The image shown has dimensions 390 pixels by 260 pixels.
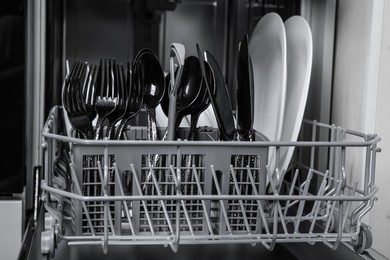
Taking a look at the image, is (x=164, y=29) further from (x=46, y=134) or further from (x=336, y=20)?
(x=46, y=134)

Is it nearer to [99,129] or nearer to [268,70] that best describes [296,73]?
[268,70]

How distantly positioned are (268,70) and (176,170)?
1.11 ft

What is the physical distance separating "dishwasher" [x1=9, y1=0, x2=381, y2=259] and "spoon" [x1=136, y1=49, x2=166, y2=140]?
0.01 m

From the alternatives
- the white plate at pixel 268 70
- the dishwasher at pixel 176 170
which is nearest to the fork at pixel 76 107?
the dishwasher at pixel 176 170

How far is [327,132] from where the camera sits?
3.33 feet

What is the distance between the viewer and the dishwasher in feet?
2.14

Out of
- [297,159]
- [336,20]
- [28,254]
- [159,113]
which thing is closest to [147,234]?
[28,254]

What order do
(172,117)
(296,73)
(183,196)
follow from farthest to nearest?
(296,73)
(172,117)
(183,196)

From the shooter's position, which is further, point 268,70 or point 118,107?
point 268,70

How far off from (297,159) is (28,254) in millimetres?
530

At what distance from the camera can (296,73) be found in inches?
36.8

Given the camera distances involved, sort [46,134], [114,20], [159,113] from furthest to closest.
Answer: [114,20], [159,113], [46,134]

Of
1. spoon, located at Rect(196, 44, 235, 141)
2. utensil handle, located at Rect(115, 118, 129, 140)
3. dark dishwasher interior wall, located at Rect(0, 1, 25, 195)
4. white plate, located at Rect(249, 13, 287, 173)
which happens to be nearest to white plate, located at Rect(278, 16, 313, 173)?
white plate, located at Rect(249, 13, 287, 173)

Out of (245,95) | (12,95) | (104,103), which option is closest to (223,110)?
(245,95)
